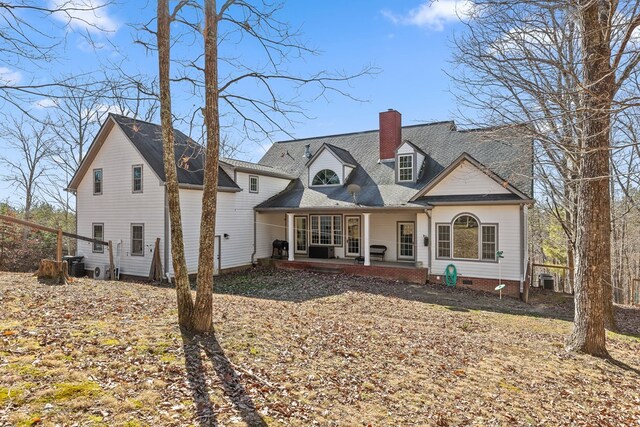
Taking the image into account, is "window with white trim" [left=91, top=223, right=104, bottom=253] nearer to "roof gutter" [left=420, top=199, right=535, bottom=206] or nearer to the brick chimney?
the brick chimney

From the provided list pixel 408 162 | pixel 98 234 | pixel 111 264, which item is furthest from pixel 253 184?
pixel 408 162

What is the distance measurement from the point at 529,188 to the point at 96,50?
14.9 metres

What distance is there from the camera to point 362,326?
838 cm

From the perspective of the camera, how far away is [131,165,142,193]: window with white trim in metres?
16.3

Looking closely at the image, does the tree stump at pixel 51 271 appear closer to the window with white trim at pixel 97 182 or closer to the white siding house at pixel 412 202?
the window with white trim at pixel 97 182

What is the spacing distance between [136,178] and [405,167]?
12142 mm

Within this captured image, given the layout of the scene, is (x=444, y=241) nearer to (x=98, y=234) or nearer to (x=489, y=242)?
(x=489, y=242)

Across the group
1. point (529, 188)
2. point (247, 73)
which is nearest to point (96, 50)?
point (247, 73)

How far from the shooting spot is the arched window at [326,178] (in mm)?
19758

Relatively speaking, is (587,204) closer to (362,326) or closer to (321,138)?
(362,326)

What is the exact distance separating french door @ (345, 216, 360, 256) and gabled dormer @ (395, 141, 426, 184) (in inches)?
115

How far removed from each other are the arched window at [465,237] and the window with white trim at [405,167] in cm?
357

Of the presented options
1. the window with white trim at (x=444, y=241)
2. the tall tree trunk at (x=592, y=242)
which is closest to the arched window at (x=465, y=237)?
the window with white trim at (x=444, y=241)

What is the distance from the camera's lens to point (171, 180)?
6.54 metres
